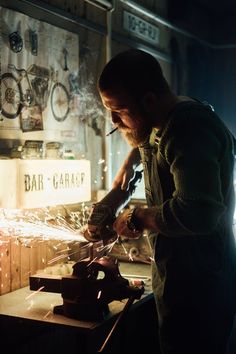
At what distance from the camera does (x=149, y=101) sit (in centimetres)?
224

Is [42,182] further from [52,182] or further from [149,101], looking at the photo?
[149,101]

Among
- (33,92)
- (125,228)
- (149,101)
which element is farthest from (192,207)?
(33,92)

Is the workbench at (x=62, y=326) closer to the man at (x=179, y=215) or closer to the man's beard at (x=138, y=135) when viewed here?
the man at (x=179, y=215)

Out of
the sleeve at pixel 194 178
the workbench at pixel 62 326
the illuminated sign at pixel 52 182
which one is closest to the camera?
the sleeve at pixel 194 178

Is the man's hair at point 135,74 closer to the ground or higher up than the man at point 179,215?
higher up

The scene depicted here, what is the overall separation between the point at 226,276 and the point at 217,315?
164 millimetres

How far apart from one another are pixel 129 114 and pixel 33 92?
142 centimetres

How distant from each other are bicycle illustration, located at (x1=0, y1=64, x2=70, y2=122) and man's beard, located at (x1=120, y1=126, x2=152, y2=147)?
3.67 feet

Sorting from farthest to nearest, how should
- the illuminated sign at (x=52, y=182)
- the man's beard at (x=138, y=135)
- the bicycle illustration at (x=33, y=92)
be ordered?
the bicycle illustration at (x=33, y=92) < the illuminated sign at (x=52, y=182) < the man's beard at (x=138, y=135)

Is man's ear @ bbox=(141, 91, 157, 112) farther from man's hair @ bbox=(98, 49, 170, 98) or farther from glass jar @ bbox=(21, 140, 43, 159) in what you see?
glass jar @ bbox=(21, 140, 43, 159)

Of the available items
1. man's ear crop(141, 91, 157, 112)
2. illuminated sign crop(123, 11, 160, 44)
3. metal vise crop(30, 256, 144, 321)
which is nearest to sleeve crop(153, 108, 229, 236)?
man's ear crop(141, 91, 157, 112)

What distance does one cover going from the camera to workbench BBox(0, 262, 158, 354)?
8.48 ft

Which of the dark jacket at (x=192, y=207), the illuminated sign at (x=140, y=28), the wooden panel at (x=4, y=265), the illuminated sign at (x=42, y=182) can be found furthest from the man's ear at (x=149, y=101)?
the illuminated sign at (x=140, y=28)

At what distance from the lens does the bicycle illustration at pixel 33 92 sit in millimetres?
3309
